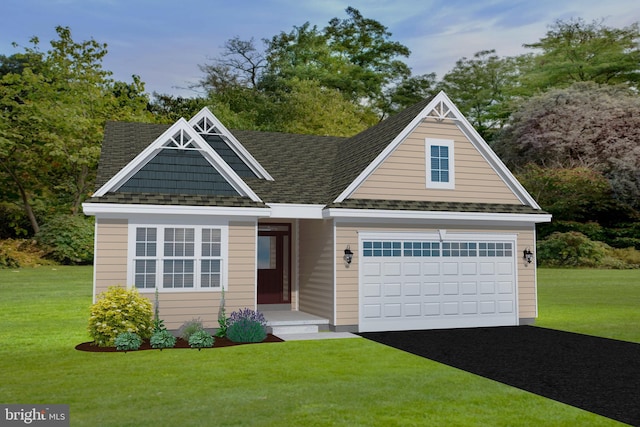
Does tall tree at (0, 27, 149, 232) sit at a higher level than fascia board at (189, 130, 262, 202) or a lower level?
higher

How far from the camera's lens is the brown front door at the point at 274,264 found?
19000mm

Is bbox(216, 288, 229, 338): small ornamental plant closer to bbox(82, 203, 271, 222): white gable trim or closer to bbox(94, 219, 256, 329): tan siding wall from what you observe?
bbox(94, 219, 256, 329): tan siding wall

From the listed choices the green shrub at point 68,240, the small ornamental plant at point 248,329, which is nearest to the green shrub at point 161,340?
the small ornamental plant at point 248,329

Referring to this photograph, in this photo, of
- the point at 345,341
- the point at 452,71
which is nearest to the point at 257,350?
the point at 345,341

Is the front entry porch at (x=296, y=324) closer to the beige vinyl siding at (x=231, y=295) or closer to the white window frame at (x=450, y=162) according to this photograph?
the beige vinyl siding at (x=231, y=295)

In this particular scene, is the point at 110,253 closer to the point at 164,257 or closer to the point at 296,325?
the point at 164,257

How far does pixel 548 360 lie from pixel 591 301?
13.3 metres

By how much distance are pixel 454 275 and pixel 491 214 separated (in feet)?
6.68

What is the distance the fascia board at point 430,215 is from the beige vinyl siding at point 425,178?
0.66 metres

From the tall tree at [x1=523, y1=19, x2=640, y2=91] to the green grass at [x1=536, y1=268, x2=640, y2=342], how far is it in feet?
67.5

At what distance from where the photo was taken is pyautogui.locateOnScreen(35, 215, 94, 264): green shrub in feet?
111

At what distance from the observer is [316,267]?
56.5ft

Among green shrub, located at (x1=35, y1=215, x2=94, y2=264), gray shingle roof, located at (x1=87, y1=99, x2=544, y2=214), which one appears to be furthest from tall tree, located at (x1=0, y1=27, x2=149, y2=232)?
gray shingle roof, located at (x1=87, y1=99, x2=544, y2=214)

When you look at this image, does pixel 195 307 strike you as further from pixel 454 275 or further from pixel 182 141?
pixel 454 275
